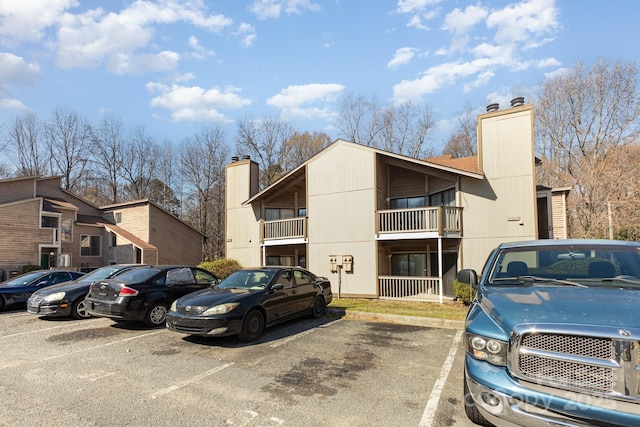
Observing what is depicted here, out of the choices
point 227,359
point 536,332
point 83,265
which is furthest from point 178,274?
point 83,265

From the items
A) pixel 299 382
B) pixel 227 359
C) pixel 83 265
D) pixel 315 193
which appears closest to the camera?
pixel 299 382

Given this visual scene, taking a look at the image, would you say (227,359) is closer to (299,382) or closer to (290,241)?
(299,382)

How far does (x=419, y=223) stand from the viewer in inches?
548

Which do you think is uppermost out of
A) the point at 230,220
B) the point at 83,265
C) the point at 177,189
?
the point at 177,189

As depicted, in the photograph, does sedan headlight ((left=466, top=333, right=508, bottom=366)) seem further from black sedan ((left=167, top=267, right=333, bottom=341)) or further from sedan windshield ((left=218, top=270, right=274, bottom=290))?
sedan windshield ((left=218, top=270, right=274, bottom=290))

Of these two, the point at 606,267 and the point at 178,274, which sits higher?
the point at 606,267

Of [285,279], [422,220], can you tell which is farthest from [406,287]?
[285,279]

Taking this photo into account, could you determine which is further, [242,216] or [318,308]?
[242,216]

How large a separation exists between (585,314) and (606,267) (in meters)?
1.63

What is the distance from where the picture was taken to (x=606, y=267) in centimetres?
388

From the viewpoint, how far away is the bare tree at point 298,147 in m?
36.8

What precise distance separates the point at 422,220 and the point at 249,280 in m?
8.41

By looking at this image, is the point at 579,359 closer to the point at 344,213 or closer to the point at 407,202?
the point at 344,213

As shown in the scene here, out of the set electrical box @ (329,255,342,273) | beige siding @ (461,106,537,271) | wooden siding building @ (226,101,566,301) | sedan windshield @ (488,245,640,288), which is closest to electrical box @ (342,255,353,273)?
wooden siding building @ (226,101,566,301)
